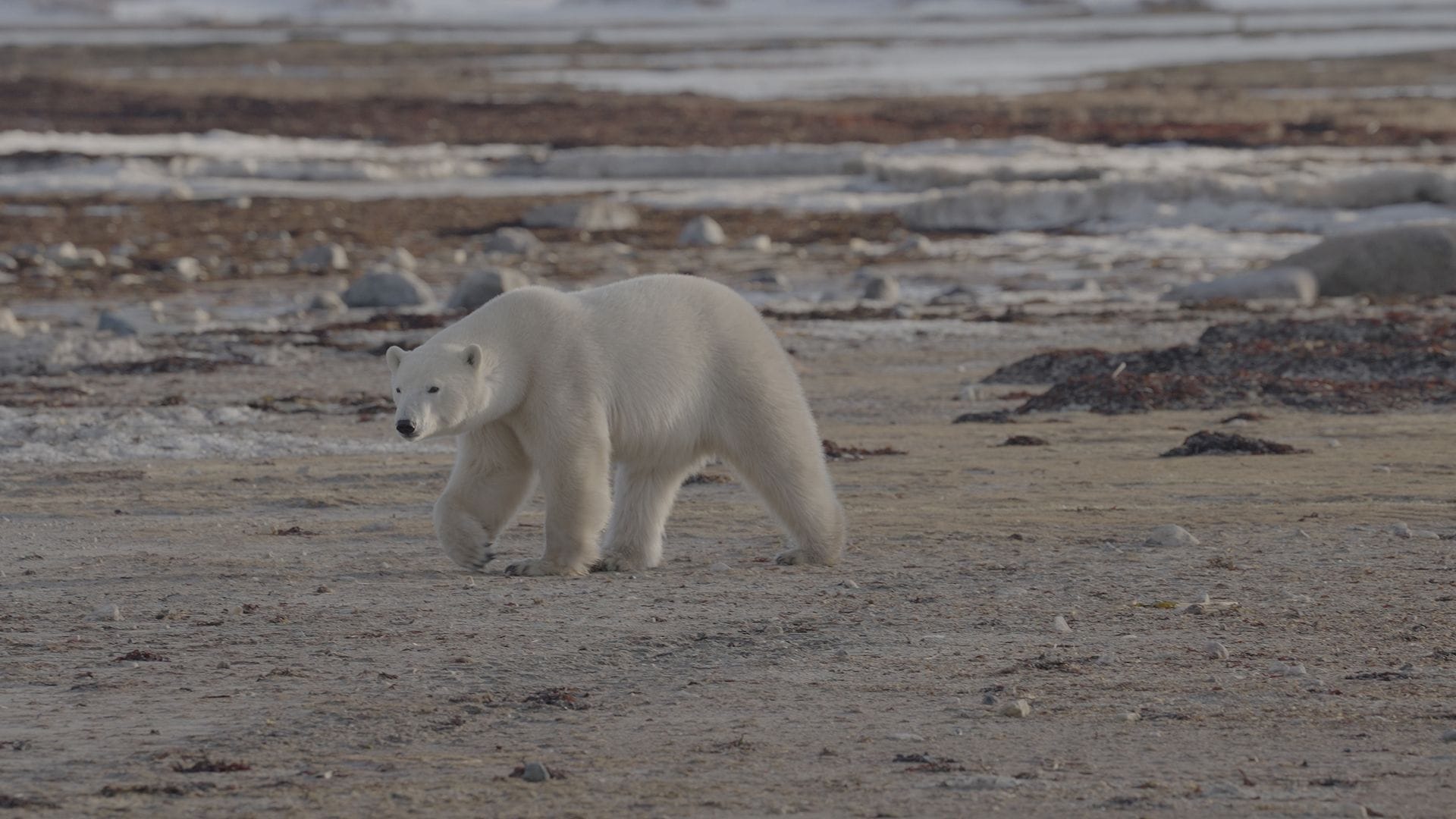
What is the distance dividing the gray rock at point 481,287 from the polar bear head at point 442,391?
12.3 meters

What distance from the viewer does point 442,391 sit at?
717 centimetres

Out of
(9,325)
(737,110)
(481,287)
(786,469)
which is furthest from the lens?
(737,110)

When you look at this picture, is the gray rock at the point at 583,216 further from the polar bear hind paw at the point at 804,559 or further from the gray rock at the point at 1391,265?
the polar bear hind paw at the point at 804,559

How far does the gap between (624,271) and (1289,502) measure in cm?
1556

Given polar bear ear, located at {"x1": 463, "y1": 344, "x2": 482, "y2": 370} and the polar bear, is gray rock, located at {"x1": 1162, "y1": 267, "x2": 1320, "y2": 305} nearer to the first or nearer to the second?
the polar bear

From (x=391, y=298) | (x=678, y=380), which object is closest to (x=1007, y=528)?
(x=678, y=380)

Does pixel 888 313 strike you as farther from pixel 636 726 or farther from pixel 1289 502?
pixel 636 726

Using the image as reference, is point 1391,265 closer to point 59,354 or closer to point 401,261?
point 401,261

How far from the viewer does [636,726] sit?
17.8ft

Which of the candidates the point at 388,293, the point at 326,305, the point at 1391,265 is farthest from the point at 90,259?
the point at 1391,265

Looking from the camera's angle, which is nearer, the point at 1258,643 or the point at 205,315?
the point at 1258,643

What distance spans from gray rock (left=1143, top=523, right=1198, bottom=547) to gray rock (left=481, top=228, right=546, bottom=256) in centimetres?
1887

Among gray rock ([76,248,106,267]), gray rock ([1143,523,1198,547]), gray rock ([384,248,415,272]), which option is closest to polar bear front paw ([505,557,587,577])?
gray rock ([1143,523,1198,547])

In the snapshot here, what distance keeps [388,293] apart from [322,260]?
16.4 feet
